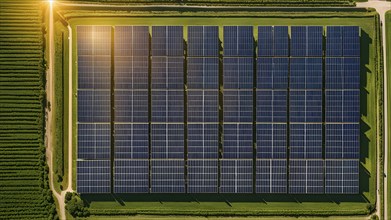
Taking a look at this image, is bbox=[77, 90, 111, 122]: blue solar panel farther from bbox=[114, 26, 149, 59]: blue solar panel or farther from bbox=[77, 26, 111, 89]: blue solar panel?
bbox=[114, 26, 149, 59]: blue solar panel

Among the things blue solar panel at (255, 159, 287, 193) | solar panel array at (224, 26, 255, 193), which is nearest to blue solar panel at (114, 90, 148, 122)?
solar panel array at (224, 26, 255, 193)

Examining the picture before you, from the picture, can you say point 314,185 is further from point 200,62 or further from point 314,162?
point 200,62

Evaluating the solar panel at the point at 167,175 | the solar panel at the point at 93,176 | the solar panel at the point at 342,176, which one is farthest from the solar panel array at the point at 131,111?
the solar panel at the point at 342,176

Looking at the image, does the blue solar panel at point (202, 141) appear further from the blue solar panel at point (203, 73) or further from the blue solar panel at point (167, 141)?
the blue solar panel at point (203, 73)

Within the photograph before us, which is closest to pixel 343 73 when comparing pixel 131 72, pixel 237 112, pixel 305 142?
pixel 305 142

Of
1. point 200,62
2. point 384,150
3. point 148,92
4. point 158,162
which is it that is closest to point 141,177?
point 158,162
